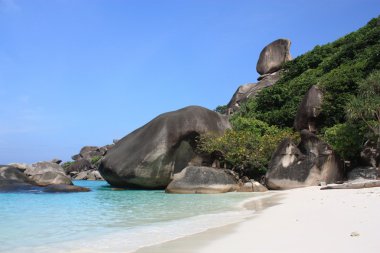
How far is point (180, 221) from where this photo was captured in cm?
732

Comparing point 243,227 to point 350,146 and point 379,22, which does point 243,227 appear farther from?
point 379,22

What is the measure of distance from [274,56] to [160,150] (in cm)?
3041

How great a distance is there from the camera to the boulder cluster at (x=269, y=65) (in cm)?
4219

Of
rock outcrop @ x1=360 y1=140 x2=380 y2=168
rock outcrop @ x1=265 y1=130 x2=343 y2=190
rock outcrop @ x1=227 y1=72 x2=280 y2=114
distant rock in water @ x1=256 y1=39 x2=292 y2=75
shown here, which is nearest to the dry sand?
rock outcrop @ x1=265 y1=130 x2=343 y2=190

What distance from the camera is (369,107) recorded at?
1575 cm

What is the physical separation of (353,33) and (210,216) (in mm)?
34116

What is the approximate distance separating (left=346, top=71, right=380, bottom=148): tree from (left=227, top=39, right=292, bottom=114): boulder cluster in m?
24.1

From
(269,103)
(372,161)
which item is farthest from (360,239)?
(269,103)

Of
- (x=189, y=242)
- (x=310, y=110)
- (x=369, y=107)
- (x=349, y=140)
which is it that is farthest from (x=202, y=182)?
(x=189, y=242)

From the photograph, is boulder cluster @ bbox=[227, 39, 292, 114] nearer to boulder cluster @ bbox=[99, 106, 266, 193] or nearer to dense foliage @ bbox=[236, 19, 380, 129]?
dense foliage @ bbox=[236, 19, 380, 129]

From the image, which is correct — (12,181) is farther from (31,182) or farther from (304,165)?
(304,165)

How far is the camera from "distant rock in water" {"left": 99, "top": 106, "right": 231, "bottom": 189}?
18688mm

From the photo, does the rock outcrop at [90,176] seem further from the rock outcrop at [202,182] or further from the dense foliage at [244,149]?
the rock outcrop at [202,182]

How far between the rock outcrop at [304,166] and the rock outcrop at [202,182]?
181cm
